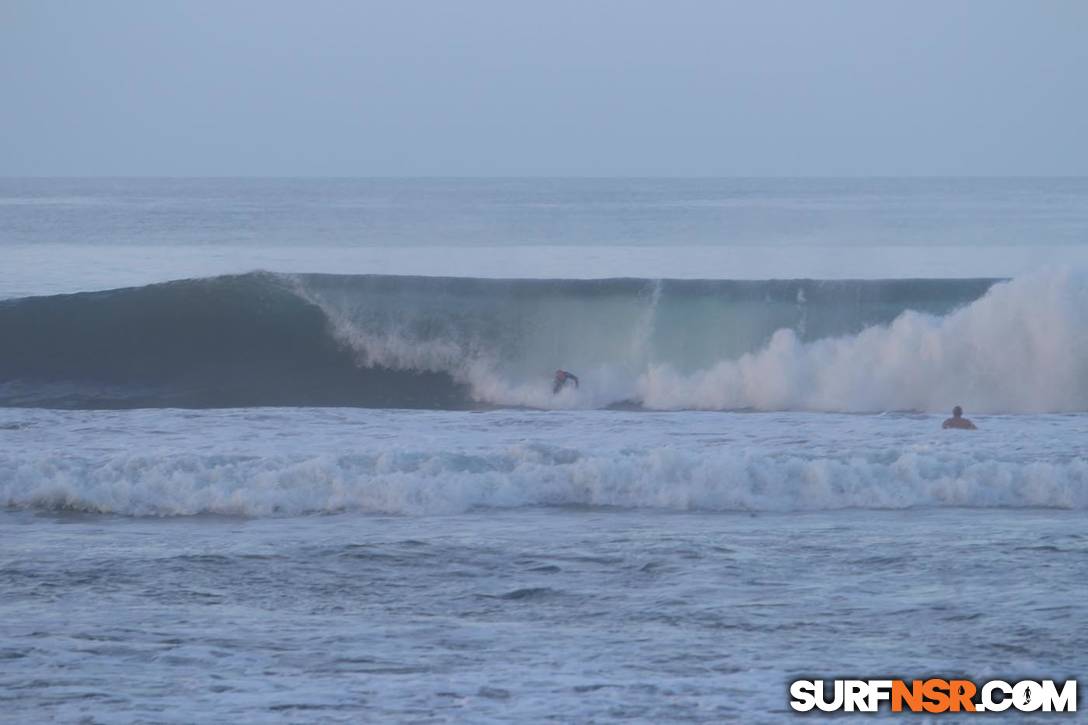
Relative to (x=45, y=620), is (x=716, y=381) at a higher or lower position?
higher

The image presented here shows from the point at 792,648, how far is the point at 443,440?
17.5ft

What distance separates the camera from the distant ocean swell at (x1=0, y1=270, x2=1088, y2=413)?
15.2 meters

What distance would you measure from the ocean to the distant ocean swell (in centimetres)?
5

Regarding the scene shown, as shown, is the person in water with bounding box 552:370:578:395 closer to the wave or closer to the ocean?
the ocean

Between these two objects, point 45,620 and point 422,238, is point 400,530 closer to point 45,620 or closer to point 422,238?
point 45,620

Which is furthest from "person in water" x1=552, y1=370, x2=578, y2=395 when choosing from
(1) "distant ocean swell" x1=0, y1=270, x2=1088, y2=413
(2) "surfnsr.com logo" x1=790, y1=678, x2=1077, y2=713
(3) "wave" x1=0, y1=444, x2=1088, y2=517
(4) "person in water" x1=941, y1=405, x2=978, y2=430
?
(2) "surfnsr.com logo" x1=790, y1=678, x2=1077, y2=713

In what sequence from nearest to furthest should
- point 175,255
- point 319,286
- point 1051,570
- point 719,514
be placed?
point 1051,570
point 719,514
point 319,286
point 175,255

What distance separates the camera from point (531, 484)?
8898 millimetres

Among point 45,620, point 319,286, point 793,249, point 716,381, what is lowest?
point 45,620

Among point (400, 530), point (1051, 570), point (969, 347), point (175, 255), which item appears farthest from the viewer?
point (175, 255)

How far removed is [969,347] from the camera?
15.4 metres

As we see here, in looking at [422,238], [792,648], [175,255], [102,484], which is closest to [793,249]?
[422,238]

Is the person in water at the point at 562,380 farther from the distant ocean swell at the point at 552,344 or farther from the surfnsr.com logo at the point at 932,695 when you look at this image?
the surfnsr.com logo at the point at 932,695

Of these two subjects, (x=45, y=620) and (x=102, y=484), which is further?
→ (x=102, y=484)
